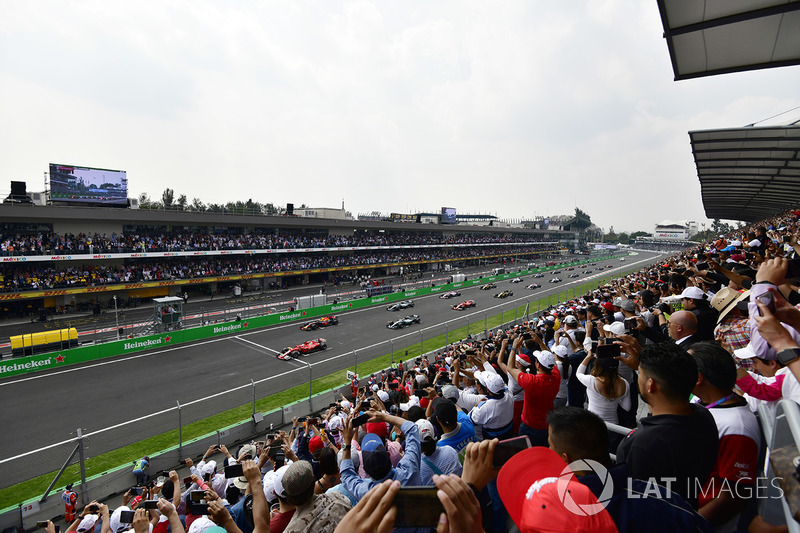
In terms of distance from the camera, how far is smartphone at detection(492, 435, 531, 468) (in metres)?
1.69

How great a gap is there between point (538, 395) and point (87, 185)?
40796 millimetres

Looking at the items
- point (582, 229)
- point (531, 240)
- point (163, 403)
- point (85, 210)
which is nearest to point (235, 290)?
point (85, 210)

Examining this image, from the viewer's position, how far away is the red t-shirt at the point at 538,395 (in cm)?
416

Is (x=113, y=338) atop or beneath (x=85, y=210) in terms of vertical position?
beneath

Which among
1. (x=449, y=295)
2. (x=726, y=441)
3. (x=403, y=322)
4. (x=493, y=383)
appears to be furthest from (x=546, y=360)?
(x=449, y=295)

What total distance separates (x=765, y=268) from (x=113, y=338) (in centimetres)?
2840

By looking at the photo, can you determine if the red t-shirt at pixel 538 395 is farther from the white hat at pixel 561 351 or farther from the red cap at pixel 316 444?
the red cap at pixel 316 444

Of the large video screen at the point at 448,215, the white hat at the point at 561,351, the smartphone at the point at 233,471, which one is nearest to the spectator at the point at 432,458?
the smartphone at the point at 233,471

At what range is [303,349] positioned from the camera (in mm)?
21734

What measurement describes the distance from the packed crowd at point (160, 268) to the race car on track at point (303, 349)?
19503 millimetres

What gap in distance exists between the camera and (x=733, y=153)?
500 inches

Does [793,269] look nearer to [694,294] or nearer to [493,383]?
[694,294]

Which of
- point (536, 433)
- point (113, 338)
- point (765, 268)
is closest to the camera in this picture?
point (765, 268)

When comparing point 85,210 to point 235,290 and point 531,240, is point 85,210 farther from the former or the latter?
point 531,240
